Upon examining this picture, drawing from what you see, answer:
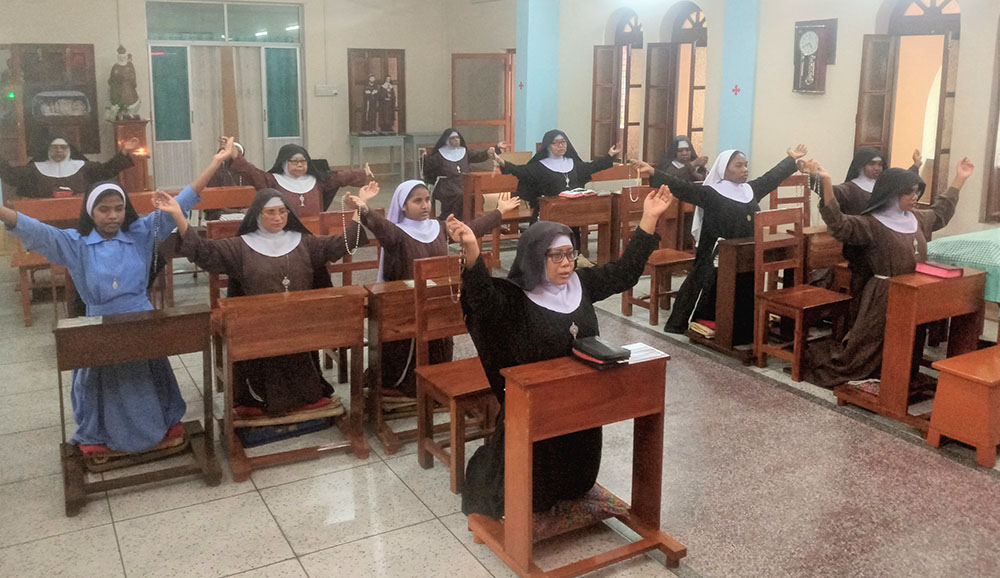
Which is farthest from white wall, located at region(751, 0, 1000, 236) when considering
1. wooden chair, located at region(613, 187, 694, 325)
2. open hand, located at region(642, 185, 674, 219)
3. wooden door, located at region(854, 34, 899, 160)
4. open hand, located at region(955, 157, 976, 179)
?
open hand, located at region(642, 185, 674, 219)

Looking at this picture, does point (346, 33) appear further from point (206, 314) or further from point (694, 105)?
point (206, 314)

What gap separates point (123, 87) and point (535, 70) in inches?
220

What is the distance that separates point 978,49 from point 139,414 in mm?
6637

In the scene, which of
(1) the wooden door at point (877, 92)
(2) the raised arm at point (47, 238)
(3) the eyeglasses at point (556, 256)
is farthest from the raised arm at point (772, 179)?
(2) the raised arm at point (47, 238)

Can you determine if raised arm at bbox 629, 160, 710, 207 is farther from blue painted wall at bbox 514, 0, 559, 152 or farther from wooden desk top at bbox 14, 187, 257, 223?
blue painted wall at bbox 514, 0, 559, 152

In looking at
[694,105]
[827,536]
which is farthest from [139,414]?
[694,105]

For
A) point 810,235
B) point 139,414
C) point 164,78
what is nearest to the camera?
point 139,414

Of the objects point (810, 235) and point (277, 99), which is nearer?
point (810, 235)

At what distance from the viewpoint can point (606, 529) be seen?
12.3 ft

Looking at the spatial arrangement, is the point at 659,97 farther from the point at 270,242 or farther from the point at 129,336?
the point at 129,336

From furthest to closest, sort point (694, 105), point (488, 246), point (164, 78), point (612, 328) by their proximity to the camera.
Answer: point (164, 78), point (694, 105), point (488, 246), point (612, 328)

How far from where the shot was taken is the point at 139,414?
13.9ft

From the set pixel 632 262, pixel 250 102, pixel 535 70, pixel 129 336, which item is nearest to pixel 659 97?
pixel 535 70

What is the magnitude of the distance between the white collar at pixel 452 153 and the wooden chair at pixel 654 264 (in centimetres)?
247
